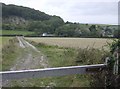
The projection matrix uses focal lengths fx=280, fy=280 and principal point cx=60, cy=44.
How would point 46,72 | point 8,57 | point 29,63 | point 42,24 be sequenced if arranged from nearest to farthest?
point 46,72 < point 29,63 < point 8,57 < point 42,24

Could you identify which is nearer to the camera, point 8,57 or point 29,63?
point 29,63

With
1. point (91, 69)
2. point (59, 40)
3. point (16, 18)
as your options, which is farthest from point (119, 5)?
point (59, 40)

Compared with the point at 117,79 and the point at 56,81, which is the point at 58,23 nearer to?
the point at 56,81

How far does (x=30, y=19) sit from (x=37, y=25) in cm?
97

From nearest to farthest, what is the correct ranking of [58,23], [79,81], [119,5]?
[119,5], [79,81], [58,23]

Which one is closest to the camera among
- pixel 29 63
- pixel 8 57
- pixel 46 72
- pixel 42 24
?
pixel 46 72

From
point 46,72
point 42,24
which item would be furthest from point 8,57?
point 42,24

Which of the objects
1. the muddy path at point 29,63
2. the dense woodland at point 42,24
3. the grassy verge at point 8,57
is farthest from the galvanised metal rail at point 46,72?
the dense woodland at point 42,24

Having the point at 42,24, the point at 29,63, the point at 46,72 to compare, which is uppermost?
the point at 42,24

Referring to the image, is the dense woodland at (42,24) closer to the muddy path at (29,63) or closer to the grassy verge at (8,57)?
the grassy verge at (8,57)

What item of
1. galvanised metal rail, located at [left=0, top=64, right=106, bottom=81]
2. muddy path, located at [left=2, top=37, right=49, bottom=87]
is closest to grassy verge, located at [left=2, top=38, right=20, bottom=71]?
muddy path, located at [left=2, top=37, right=49, bottom=87]

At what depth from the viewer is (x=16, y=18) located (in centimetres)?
2544

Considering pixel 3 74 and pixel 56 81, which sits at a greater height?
pixel 3 74

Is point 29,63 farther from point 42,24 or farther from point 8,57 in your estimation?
point 42,24
